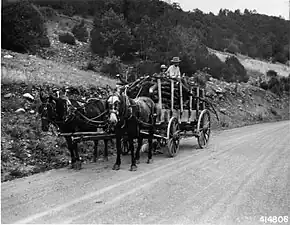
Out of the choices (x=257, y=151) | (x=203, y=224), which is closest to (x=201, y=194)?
(x=203, y=224)

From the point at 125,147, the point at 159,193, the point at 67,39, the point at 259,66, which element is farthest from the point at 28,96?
the point at 259,66

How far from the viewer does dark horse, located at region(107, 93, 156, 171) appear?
304 inches

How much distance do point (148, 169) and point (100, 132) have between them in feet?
5.35

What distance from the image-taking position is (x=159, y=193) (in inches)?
247

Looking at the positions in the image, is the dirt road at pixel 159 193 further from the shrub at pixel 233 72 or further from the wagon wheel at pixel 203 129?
the shrub at pixel 233 72

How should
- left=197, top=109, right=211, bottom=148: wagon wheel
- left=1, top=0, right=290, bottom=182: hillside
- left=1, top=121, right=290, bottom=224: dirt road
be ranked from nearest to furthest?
left=1, top=121, right=290, bottom=224: dirt road < left=1, top=0, right=290, bottom=182: hillside < left=197, top=109, right=211, bottom=148: wagon wheel

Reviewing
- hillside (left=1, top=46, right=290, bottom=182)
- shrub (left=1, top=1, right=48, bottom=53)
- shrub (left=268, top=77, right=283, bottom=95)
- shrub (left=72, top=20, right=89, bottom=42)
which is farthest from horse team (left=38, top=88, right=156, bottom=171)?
shrub (left=268, top=77, right=283, bottom=95)

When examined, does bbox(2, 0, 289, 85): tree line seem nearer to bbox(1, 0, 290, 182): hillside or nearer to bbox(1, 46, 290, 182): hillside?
bbox(1, 0, 290, 182): hillside

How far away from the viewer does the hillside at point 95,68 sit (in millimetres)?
10009

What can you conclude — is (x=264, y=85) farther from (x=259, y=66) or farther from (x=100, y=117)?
(x=100, y=117)

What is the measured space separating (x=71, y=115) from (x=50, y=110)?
1.65ft

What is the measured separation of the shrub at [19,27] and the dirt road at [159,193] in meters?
14.3

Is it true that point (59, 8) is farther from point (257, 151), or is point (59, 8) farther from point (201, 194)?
point (201, 194)

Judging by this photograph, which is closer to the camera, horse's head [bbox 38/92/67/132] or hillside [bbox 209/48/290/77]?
horse's head [bbox 38/92/67/132]
